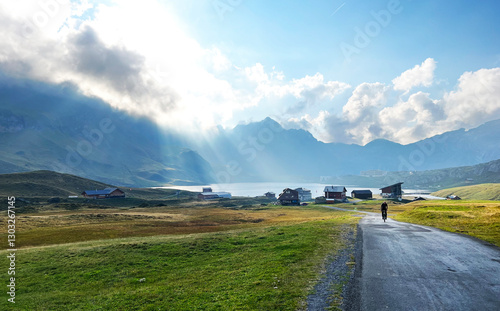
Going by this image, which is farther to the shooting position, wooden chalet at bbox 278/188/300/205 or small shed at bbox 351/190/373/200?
small shed at bbox 351/190/373/200

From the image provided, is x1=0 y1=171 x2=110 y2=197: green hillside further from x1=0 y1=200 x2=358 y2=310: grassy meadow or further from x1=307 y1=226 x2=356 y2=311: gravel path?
x1=307 y1=226 x2=356 y2=311: gravel path

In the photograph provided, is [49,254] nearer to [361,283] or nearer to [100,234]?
[100,234]

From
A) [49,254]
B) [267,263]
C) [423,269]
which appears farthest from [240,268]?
[49,254]

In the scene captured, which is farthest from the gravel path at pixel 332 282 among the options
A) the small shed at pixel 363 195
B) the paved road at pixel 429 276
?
the small shed at pixel 363 195

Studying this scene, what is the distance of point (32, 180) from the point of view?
186250 millimetres

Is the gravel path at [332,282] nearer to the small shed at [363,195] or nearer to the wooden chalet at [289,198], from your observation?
the wooden chalet at [289,198]

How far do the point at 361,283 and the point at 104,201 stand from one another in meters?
171

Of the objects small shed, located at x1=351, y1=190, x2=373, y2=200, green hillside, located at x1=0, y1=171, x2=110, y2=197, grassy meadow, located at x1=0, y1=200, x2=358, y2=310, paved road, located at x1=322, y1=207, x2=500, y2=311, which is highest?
green hillside, located at x1=0, y1=171, x2=110, y2=197

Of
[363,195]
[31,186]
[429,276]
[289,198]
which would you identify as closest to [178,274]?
[429,276]

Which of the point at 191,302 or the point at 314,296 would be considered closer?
the point at 314,296

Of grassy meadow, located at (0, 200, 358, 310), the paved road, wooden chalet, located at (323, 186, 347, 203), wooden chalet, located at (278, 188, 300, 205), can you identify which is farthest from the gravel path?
wooden chalet, located at (323, 186, 347, 203)

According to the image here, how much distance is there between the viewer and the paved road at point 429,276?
1088cm

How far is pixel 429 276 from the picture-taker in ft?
46.1

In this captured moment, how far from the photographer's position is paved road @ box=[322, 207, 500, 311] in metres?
10.9
